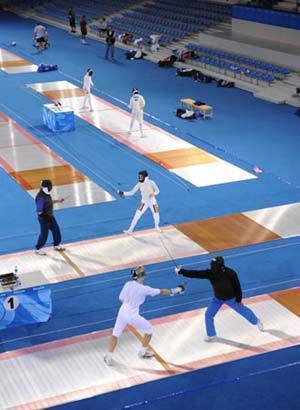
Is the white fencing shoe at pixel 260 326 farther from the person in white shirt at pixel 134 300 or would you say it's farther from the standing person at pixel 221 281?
the person in white shirt at pixel 134 300

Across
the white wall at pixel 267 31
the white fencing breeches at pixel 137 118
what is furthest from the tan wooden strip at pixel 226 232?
the white wall at pixel 267 31

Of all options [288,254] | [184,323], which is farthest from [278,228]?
[184,323]

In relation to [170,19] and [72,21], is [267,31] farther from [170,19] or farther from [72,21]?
[72,21]

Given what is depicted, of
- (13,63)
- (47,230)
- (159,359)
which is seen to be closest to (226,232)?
(47,230)

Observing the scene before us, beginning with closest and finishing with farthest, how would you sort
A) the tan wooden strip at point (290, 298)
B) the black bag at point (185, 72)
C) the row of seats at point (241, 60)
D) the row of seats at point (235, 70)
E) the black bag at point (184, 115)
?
the tan wooden strip at point (290, 298) → the black bag at point (184, 115) → the row of seats at point (235, 70) → the row of seats at point (241, 60) → the black bag at point (185, 72)

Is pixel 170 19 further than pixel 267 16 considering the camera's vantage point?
Yes

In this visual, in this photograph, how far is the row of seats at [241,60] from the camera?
31070mm

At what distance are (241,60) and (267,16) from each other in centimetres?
426

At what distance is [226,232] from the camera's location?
16938mm

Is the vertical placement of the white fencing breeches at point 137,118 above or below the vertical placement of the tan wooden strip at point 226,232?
above

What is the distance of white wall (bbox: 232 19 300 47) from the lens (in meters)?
34.7

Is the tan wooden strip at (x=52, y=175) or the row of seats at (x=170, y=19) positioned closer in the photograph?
the tan wooden strip at (x=52, y=175)

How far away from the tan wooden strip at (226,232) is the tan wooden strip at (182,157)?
14.0 ft

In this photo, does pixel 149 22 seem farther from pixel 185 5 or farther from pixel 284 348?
pixel 284 348
